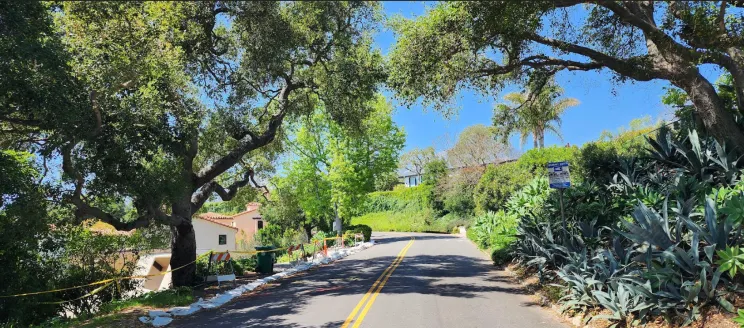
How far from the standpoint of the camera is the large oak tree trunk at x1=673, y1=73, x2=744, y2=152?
33.4 feet

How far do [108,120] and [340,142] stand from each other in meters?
26.7

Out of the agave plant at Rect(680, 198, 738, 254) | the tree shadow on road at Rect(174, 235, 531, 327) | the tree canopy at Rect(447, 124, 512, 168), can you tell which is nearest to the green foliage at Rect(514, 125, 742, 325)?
the agave plant at Rect(680, 198, 738, 254)

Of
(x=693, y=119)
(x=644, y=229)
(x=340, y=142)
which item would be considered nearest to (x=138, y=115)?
(x=644, y=229)

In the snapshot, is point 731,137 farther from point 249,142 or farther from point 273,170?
point 273,170

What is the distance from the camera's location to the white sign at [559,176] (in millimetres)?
10531

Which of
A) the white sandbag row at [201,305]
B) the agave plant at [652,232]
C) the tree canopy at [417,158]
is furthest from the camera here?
the tree canopy at [417,158]

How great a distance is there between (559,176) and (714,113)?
3.50 meters

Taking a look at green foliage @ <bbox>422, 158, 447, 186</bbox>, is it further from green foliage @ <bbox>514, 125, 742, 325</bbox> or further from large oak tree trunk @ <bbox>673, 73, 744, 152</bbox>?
large oak tree trunk @ <bbox>673, 73, 744, 152</bbox>

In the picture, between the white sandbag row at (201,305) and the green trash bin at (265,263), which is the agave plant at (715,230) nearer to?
the white sandbag row at (201,305)

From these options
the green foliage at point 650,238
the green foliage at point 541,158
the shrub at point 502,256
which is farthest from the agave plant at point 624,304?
the green foliage at point 541,158

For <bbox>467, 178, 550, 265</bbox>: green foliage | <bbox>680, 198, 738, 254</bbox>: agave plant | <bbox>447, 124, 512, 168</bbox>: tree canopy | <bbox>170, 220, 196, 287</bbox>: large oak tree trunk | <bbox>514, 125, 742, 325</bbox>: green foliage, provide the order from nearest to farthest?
<bbox>514, 125, 742, 325</bbox>: green foliage → <bbox>680, 198, 738, 254</bbox>: agave plant → <bbox>170, 220, 196, 287</bbox>: large oak tree trunk → <bbox>467, 178, 550, 265</bbox>: green foliage → <bbox>447, 124, 512, 168</bbox>: tree canopy

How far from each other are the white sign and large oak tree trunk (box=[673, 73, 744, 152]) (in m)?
3.15

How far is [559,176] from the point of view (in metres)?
10.6

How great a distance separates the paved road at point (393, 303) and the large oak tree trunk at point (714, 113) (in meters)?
5.50
